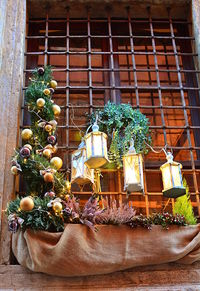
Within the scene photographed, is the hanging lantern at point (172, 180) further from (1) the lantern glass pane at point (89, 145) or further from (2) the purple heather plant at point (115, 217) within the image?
(1) the lantern glass pane at point (89, 145)

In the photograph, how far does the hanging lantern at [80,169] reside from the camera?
312 centimetres

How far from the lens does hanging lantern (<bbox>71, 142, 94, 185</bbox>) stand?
10.2 feet

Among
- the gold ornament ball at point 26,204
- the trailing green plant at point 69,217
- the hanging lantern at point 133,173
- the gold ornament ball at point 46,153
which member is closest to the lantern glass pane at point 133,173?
the hanging lantern at point 133,173

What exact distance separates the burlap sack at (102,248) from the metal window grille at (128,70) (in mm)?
1006

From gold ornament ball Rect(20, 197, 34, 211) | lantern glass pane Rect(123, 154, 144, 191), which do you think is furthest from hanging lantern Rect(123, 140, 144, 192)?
gold ornament ball Rect(20, 197, 34, 211)

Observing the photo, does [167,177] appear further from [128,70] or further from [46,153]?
[128,70]

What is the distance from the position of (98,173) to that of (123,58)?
1.77 m

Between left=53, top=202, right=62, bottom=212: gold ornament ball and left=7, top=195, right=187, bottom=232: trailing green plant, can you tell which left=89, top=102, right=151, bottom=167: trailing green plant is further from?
left=53, top=202, right=62, bottom=212: gold ornament ball

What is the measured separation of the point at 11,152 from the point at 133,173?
1.09 m

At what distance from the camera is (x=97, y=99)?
168 inches

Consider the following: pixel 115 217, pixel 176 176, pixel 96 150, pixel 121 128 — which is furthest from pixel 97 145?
pixel 121 128

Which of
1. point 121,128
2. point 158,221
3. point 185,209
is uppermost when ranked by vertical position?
point 121,128

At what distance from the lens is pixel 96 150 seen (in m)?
2.91

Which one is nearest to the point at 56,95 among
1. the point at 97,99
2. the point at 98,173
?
the point at 97,99
